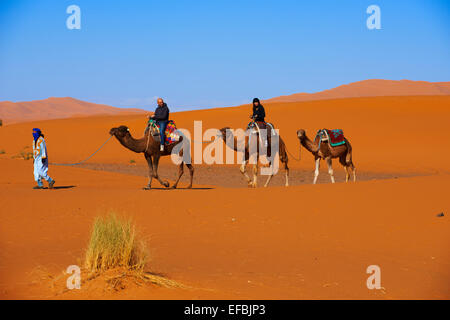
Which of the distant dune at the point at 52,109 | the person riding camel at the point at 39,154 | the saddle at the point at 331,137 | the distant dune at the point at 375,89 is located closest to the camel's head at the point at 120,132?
the person riding camel at the point at 39,154

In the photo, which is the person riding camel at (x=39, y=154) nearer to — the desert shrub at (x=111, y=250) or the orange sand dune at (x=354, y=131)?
the desert shrub at (x=111, y=250)

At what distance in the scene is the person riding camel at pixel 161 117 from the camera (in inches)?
629

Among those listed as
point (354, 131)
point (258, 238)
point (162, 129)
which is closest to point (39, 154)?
point (162, 129)

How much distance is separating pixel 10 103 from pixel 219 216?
157528mm

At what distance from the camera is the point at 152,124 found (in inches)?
639

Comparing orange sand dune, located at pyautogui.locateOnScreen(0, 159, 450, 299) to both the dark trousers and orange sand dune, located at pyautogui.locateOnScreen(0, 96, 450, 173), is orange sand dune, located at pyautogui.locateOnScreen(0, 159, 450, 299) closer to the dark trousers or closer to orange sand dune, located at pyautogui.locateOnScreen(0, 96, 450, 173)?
the dark trousers

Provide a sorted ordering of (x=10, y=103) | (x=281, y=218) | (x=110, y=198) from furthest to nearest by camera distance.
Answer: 1. (x=10, y=103)
2. (x=110, y=198)
3. (x=281, y=218)

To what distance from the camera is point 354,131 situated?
Result: 127ft

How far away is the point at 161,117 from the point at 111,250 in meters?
9.65

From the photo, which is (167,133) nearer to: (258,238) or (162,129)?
(162,129)

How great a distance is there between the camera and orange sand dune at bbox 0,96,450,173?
31.9m

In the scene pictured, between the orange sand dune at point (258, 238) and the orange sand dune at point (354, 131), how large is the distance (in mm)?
16746
